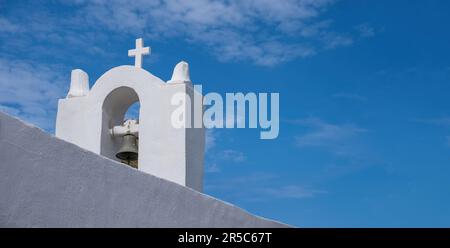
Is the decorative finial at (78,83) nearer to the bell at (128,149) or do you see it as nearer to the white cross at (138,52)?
the white cross at (138,52)

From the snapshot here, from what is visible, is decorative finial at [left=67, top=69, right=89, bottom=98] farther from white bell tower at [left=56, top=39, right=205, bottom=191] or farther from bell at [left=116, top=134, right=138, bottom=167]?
bell at [left=116, top=134, right=138, bottom=167]

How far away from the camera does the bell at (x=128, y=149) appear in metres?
8.11

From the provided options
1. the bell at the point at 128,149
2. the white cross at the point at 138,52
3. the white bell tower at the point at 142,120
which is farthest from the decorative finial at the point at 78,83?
the bell at the point at 128,149

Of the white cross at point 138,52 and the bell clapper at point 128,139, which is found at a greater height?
the white cross at point 138,52

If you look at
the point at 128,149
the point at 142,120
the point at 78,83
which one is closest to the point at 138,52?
the point at 78,83

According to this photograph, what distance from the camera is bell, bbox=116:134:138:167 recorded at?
26.6ft

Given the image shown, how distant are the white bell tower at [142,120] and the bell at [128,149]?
0.22 feet

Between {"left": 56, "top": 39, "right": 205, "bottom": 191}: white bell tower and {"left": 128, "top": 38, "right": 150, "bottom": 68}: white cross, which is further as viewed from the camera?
{"left": 128, "top": 38, "right": 150, "bottom": 68}: white cross

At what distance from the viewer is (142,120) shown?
26.1ft

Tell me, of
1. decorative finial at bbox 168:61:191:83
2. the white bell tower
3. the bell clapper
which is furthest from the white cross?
the bell clapper

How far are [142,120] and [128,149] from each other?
0.40 meters

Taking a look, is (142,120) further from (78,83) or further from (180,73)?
(78,83)

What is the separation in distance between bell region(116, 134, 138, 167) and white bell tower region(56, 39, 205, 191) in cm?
7
